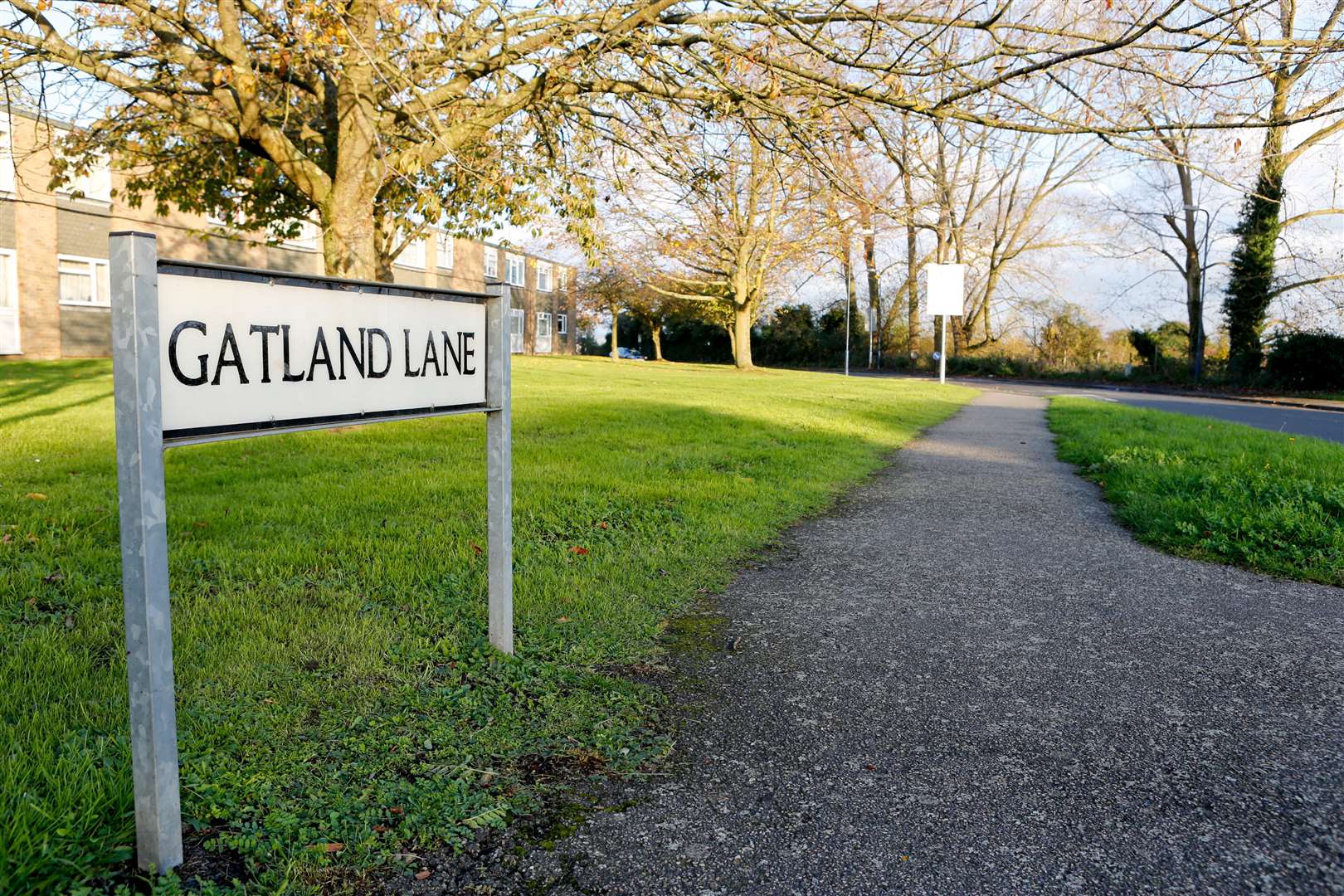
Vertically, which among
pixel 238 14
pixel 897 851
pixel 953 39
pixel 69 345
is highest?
pixel 238 14

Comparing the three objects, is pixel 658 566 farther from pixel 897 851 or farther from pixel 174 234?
pixel 174 234

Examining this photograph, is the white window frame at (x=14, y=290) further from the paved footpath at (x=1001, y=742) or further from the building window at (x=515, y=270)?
the building window at (x=515, y=270)

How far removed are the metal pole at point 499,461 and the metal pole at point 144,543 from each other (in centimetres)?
145

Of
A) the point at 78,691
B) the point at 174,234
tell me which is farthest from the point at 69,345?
the point at 78,691

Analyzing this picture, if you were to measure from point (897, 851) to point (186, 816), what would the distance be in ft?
6.30

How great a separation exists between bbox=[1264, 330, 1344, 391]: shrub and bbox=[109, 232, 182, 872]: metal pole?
35.6 m

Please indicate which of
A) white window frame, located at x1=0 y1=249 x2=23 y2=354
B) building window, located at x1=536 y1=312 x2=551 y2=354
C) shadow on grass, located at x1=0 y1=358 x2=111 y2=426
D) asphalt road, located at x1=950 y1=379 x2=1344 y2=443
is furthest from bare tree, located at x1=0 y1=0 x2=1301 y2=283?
building window, located at x1=536 y1=312 x2=551 y2=354

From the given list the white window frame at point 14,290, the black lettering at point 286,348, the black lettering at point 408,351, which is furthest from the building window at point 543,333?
the black lettering at point 286,348

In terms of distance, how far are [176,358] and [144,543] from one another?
45cm

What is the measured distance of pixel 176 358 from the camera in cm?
215

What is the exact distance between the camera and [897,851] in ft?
7.63

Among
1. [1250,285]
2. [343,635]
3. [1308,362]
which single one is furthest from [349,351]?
[1250,285]

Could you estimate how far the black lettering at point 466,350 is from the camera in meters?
3.29

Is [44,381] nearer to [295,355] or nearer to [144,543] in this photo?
[295,355]
